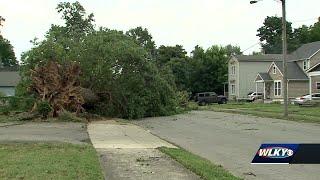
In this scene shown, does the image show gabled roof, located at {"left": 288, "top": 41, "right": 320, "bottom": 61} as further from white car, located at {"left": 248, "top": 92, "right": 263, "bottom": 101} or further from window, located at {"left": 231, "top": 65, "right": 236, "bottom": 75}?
window, located at {"left": 231, "top": 65, "right": 236, "bottom": 75}

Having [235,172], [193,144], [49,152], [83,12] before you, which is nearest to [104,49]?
[193,144]

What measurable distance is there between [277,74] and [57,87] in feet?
132

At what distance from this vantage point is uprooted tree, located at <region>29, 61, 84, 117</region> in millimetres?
33562

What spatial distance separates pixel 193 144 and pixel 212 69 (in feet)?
233

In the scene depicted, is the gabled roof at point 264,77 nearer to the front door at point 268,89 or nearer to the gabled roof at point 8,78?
the front door at point 268,89

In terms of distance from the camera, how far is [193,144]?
1892 cm

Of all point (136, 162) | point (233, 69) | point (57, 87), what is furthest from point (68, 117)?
point (233, 69)

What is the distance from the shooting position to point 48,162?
12.1 m

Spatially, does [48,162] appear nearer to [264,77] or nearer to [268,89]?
[264,77]

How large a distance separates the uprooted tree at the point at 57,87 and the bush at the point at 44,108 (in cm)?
23

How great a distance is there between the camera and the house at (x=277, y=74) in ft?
212

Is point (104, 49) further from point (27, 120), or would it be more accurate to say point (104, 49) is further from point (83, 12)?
point (83, 12)

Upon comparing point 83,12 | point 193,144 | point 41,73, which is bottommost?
point 193,144

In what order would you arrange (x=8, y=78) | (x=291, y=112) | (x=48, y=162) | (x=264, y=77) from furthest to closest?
(x=8, y=78), (x=264, y=77), (x=291, y=112), (x=48, y=162)
